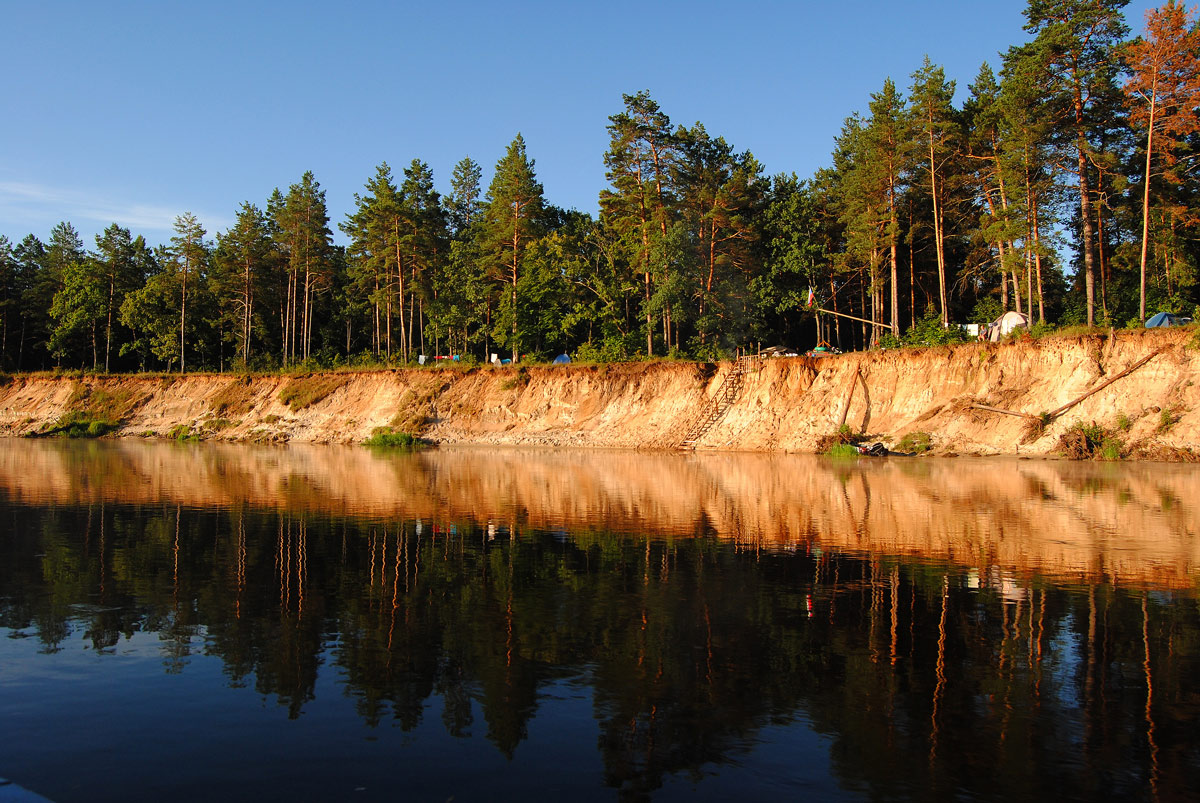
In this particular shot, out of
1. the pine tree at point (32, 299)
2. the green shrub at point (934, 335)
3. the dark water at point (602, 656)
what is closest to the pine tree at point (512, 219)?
the green shrub at point (934, 335)

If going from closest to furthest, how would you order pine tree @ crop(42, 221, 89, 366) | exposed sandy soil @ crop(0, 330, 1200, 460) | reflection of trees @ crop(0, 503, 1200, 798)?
reflection of trees @ crop(0, 503, 1200, 798) < exposed sandy soil @ crop(0, 330, 1200, 460) < pine tree @ crop(42, 221, 89, 366)

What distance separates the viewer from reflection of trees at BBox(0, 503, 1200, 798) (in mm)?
7082

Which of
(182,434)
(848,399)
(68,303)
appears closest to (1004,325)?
(848,399)

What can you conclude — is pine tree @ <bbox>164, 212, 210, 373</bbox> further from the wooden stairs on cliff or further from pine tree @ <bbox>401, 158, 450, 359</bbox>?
the wooden stairs on cliff

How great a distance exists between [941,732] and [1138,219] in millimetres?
54427

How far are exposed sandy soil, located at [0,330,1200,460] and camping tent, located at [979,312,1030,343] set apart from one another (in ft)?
6.21

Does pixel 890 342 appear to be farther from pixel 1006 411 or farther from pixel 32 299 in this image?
pixel 32 299

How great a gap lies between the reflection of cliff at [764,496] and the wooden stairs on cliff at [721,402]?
7255 mm

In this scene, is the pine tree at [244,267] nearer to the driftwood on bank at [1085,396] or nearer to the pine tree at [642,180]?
the pine tree at [642,180]

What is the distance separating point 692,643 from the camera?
9977 mm

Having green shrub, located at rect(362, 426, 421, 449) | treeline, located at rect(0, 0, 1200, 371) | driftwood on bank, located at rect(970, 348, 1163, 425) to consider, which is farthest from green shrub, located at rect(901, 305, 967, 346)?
green shrub, located at rect(362, 426, 421, 449)

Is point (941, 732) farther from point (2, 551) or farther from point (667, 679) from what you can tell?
point (2, 551)

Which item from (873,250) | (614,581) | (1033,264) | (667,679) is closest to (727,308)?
(873,250)

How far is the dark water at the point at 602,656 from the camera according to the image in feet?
21.9
